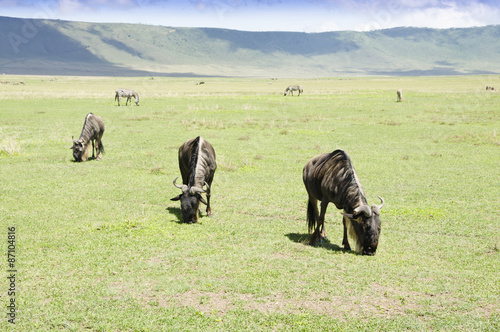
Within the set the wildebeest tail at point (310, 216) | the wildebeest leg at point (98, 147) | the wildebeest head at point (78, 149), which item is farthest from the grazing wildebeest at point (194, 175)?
the wildebeest leg at point (98, 147)

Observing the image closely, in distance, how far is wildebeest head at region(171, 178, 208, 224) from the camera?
12.0 metres

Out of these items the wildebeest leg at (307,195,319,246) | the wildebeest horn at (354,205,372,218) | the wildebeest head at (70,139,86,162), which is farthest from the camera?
the wildebeest head at (70,139,86,162)

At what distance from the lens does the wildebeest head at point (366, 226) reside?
30.1 ft

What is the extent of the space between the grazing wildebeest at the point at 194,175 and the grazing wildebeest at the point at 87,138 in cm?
938

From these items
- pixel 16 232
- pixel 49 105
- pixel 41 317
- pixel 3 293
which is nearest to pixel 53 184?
pixel 16 232

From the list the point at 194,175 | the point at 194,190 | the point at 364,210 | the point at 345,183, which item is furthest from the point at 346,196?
the point at 194,175

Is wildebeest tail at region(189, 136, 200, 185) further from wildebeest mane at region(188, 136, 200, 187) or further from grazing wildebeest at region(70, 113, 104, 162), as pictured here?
grazing wildebeest at region(70, 113, 104, 162)

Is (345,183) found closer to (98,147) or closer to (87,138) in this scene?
(87,138)

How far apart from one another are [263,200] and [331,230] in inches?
136

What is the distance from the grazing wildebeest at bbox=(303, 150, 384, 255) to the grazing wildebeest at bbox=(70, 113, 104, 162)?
45.6 feet

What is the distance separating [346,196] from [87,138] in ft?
50.9

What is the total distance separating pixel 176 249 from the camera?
10.6 m

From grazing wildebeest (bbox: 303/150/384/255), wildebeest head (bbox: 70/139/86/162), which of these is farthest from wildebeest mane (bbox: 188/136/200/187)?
wildebeest head (bbox: 70/139/86/162)

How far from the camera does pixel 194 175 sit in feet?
40.8
